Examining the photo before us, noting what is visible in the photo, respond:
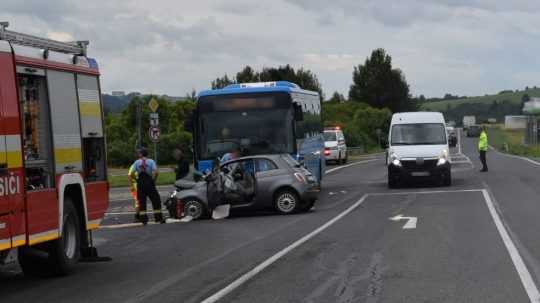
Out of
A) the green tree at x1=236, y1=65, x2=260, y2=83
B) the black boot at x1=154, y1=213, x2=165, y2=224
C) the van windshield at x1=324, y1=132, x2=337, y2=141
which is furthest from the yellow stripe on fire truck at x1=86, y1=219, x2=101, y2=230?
the green tree at x1=236, y1=65, x2=260, y2=83

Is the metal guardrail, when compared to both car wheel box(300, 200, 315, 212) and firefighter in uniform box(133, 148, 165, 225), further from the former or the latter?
firefighter in uniform box(133, 148, 165, 225)

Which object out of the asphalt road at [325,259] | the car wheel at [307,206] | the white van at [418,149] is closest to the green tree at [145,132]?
the white van at [418,149]

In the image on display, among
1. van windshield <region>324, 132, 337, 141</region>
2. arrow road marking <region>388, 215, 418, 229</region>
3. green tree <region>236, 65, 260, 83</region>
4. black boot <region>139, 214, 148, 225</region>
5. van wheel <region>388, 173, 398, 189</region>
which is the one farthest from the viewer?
green tree <region>236, 65, 260, 83</region>

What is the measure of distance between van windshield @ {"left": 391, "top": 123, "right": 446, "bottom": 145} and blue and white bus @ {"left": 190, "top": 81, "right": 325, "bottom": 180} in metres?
6.65

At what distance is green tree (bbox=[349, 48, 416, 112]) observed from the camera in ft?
426

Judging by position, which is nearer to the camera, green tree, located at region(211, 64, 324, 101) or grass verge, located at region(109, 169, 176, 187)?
grass verge, located at region(109, 169, 176, 187)

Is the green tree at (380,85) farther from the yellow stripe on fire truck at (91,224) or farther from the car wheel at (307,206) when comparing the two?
the yellow stripe on fire truck at (91,224)

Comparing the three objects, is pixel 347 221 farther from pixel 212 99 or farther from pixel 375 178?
pixel 375 178

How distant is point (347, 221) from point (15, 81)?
1049 cm

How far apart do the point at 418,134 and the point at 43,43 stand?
20807 millimetres

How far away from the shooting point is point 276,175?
78.7 ft

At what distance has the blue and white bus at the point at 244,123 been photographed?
26.3 metres

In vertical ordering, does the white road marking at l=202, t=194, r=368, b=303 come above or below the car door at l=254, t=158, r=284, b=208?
below

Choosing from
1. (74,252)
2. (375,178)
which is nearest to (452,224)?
(74,252)
